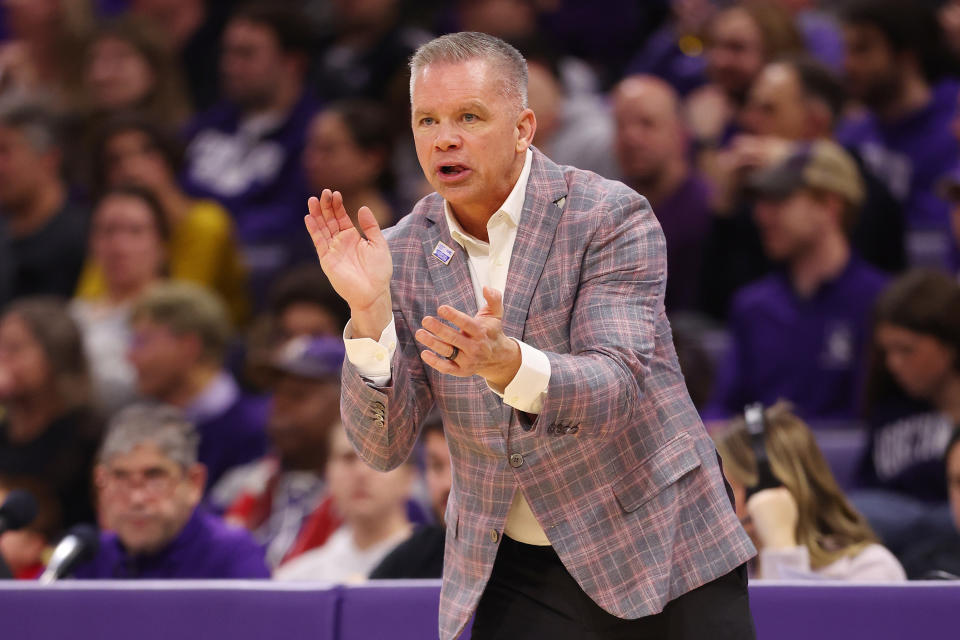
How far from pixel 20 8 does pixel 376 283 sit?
556 cm

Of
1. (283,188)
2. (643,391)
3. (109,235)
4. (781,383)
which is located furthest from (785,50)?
(643,391)

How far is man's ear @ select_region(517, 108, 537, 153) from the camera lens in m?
2.13

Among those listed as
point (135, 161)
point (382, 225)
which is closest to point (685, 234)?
point (382, 225)

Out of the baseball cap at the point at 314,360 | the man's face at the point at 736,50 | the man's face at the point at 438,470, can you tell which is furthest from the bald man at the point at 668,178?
the man's face at the point at 438,470

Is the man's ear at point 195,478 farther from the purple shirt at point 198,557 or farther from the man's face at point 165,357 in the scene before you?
the man's face at point 165,357

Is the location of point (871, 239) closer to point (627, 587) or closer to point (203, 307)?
point (203, 307)

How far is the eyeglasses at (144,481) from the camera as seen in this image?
3.68 metres

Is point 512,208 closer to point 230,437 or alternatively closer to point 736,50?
point 230,437

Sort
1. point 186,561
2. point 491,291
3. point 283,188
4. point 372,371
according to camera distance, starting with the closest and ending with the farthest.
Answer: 1. point 491,291
2. point 372,371
3. point 186,561
4. point 283,188

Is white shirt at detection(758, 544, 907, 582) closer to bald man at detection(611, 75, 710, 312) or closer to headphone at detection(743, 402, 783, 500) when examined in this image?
headphone at detection(743, 402, 783, 500)

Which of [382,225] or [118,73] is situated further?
[118,73]

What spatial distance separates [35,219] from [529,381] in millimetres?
4644

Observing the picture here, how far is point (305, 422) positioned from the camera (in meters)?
4.57

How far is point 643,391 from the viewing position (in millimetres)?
2074
